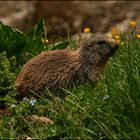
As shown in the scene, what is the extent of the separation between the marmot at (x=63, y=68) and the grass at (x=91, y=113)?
58 cm

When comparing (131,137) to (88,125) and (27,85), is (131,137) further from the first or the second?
(27,85)

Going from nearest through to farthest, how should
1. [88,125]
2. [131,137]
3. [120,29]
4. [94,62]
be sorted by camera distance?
[131,137]
[88,125]
[94,62]
[120,29]

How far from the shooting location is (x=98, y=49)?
26.0 feet

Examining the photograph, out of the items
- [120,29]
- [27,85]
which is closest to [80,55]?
[27,85]

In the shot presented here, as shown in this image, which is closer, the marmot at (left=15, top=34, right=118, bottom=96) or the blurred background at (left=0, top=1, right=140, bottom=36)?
the marmot at (left=15, top=34, right=118, bottom=96)

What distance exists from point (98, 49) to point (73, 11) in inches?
216

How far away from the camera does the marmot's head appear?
785cm

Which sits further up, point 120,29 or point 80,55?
point 80,55

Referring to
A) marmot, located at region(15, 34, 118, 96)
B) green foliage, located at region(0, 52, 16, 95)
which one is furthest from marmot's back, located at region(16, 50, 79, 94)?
green foliage, located at region(0, 52, 16, 95)

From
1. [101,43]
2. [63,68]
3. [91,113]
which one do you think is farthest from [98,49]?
[91,113]

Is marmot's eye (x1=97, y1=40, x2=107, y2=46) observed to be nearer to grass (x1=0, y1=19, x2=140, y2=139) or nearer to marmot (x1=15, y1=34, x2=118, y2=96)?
marmot (x1=15, y1=34, x2=118, y2=96)

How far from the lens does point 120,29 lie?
12.9 meters

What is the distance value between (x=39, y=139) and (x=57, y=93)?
1602 mm

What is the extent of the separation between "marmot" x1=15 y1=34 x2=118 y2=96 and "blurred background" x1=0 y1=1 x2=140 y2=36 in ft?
17.4
